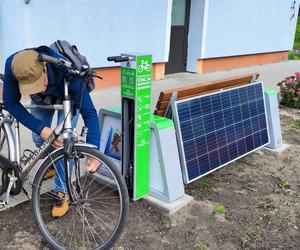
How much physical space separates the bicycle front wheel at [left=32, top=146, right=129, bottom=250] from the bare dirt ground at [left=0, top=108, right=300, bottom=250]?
6.0 inches

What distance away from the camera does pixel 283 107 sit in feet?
23.5

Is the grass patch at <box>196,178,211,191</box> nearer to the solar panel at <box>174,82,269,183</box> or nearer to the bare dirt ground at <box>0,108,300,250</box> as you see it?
the bare dirt ground at <box>0,108,300,250</box>

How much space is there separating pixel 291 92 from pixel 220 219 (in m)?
4.46

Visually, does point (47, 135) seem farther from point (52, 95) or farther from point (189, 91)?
point (189, 91)

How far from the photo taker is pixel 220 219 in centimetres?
324

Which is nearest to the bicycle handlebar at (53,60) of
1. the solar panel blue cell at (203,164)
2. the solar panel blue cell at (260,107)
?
the solar panel blue cell at (203,164)

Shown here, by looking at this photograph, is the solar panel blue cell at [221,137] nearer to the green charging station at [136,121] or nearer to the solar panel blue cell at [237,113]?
the solar panel blue cell at [237,113]

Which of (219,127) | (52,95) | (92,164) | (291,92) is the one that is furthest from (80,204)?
(291,92)

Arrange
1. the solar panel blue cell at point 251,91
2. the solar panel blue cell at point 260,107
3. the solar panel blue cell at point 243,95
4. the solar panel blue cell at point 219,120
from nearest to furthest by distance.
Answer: the solar panel blue cell at point 219,120, the solar panel blue cell at point 243,95, the solar panel blue cell at point 251,91, the solar panel blue cell at point 260,107

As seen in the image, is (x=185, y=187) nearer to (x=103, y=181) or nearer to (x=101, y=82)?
(x=103, y=181)

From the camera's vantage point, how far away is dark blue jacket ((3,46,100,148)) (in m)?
2.55

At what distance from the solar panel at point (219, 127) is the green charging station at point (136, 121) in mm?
364

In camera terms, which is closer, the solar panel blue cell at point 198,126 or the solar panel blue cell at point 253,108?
the solar panel blue cell at point 198,126

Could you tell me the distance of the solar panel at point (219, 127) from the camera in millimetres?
3471
